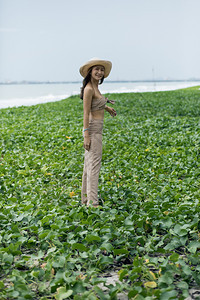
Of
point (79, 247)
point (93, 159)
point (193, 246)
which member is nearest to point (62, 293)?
point (79, 247)

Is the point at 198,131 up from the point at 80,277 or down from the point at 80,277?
up

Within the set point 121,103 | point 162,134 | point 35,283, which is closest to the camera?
point 35,283

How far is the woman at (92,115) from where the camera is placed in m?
4.13

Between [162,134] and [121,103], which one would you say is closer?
[162,134]

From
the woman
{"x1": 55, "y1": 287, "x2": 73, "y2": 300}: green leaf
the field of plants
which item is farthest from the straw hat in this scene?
{"x1": 55, "y1": 287, "x2": 73, "y2": 300}: green leaf

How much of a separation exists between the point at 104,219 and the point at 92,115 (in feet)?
4.03

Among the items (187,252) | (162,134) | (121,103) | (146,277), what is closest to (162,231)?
(187,252)

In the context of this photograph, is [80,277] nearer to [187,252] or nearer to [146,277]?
[146,277]

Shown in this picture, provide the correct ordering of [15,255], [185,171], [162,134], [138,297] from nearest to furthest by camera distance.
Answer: [138,297] → [15,255] → [185,171] → [162,134]

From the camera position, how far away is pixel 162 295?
8.27 ft

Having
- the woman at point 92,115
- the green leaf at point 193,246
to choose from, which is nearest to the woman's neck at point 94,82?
the woman at point 92,115

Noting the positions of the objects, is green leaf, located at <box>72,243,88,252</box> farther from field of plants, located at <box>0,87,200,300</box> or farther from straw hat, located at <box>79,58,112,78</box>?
straw hat, located at <box>79,58,112,78</box>

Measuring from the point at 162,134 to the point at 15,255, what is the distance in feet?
20.7

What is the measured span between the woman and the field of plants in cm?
36
